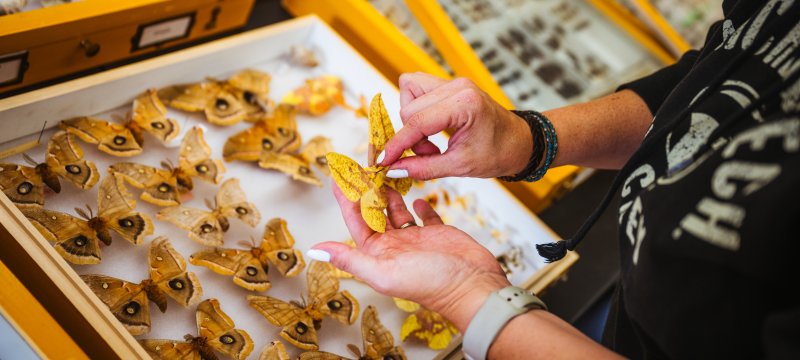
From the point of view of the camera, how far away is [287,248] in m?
1.48

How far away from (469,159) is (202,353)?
2.16 ft

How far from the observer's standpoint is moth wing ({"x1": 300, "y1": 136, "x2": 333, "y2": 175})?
1.72 m

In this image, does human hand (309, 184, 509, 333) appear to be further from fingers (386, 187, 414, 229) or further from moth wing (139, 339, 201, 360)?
moth wing (139, 339, 201, 360)

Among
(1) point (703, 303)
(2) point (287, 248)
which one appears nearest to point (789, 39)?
(1) point (703, 303)

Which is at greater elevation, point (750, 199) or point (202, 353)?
point (750, 199)

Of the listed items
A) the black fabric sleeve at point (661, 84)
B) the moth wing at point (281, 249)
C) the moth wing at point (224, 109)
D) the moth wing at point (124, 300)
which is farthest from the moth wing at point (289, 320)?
the black fabric sleeve at point (661, 84)

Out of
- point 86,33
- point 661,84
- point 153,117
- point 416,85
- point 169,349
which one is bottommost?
point 169,349

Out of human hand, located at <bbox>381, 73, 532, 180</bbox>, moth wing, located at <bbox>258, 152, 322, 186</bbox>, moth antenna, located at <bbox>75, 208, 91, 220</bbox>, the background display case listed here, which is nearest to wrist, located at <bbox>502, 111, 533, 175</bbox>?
human hand, located at <bbox>381, 73, 532, 180</bbox>

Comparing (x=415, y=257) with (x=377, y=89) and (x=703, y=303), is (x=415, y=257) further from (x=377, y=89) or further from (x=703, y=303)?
(x=377, y=89)

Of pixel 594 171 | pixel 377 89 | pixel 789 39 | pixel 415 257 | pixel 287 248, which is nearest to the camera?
pixel 789 39

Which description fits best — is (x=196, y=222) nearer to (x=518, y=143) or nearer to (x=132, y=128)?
(x=132, y=128)

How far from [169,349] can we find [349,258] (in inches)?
16.5

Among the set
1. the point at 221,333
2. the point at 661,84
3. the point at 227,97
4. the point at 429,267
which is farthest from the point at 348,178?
the point at 661,84

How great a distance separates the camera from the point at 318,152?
1745mm
